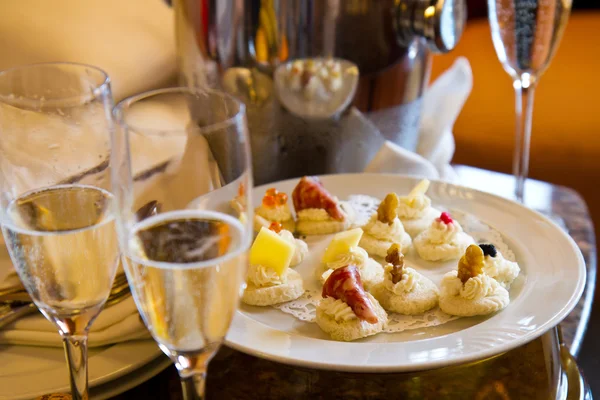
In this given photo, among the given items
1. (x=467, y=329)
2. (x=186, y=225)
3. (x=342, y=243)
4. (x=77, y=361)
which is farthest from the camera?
(x=342, y=243)

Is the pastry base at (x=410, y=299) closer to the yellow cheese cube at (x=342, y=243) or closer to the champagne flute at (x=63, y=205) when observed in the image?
the yellow cheese cube at (x=342, y=243)

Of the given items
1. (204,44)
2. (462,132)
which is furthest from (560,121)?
(204,44)

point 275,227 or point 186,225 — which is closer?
point 186,225

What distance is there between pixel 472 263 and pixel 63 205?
0.37 m

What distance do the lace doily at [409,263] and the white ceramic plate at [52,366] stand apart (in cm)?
14

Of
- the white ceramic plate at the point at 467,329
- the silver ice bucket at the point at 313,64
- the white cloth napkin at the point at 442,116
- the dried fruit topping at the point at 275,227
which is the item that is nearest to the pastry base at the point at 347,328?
the white ceramic plate at the point at 467,329

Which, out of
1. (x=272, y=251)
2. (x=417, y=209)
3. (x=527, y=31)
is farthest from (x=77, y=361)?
(x=527, y=31)

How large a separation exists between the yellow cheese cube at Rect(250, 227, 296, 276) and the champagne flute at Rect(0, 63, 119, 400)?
212 millimetres

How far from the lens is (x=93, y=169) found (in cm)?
48

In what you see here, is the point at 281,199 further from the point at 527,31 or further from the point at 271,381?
the point at 527,31

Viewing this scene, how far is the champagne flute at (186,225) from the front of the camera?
0.37m

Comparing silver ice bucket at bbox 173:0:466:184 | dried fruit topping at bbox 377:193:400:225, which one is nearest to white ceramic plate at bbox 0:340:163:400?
dried fruit topping at bbox 377:193:400:225

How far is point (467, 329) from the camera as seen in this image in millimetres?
586

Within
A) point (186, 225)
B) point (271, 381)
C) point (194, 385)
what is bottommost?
point (271, 381)
